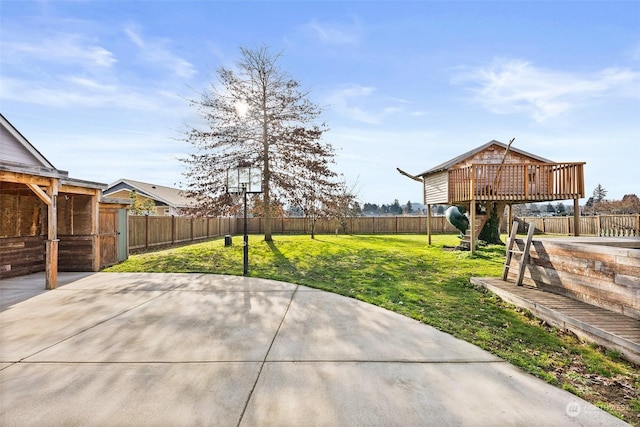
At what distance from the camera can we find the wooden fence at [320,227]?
44.1 feet

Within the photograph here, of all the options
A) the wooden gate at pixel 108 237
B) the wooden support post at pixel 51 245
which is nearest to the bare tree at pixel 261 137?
the wooden gate at pixel 108 237

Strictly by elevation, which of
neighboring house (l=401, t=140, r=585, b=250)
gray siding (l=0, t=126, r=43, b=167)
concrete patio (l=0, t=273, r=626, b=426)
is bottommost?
concrete patio (l=0, t=273, r=626, b=426)

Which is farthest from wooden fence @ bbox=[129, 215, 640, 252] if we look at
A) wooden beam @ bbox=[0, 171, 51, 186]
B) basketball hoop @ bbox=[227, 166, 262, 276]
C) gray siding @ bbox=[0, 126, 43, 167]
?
wooden beam @ bbox=[0, 171, 51, 186]

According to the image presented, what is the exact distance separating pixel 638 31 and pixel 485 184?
18.7ft

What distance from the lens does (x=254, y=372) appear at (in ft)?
9.50

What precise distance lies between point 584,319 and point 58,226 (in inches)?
477

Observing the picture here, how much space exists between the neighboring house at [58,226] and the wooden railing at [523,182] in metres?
12.5

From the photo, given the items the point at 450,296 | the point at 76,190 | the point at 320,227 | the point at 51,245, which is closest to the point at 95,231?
the point at 76,190

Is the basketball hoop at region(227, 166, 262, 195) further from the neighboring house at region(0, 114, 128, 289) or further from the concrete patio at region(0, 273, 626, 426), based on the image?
the concrete patio at region(0, 273, 626, 426)

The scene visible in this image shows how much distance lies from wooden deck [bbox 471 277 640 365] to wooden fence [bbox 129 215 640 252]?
39.4 ft

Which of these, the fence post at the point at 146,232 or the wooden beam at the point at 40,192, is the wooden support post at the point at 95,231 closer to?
the wooden beam at the point at 40,192

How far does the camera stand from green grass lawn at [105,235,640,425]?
2.78 m

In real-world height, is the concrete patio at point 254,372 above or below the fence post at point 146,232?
below

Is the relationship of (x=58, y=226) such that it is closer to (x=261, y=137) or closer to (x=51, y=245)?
(x=51, y=245)
